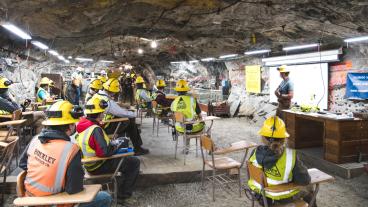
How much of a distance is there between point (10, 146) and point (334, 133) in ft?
19.8

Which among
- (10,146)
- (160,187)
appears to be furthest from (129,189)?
(10,146)

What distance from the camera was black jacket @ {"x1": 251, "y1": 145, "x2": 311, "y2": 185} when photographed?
3.02m

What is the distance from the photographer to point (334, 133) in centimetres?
594

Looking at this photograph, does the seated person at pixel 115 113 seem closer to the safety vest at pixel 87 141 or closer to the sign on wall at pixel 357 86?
the safety vest at pixel 87 141

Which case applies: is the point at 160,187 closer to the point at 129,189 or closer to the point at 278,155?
the point at 129,189

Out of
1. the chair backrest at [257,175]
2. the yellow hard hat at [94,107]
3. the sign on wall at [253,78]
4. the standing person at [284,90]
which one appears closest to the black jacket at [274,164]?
the chair backrest at [257,175]

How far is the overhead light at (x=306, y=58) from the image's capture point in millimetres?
8434

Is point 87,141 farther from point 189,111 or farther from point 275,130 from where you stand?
point 189,111

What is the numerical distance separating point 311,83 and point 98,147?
8156 mm

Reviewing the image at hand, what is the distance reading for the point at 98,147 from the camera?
151 inches

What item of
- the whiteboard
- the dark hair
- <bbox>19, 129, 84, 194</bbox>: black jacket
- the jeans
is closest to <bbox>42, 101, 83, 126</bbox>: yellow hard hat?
the dark hair

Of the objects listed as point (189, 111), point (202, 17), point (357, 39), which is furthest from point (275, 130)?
point (357, 39)

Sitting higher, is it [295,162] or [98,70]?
[98,70]

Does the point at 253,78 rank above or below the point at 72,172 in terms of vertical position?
above
